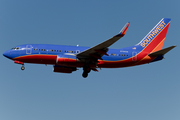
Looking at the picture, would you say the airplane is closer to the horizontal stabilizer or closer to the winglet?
the horizontal stabilizer

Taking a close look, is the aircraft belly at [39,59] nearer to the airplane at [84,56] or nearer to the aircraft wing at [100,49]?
the airplane at [84,56]

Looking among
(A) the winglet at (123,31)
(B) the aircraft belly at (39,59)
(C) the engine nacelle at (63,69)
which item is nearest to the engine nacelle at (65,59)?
(B) the aircraft belly at (39,59)

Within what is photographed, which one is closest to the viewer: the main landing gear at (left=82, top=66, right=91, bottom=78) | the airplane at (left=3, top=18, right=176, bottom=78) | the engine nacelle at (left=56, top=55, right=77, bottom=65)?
the engine nacelle at (left=56, top=55, right=77, bottom=65)

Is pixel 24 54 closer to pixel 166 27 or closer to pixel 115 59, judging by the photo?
pixel 115 59

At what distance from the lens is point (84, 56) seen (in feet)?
121

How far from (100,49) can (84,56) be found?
8.72 feet

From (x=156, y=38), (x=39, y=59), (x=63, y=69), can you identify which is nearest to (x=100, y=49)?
(x=63, y=69)

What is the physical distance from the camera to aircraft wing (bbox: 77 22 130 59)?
3070 cm

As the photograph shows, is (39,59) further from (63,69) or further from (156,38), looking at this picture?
(156,38)

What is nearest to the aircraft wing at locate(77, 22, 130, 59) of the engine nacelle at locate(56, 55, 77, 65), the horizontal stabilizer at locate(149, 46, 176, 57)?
the engine nacelle at locate(56, 55, 77, 65)

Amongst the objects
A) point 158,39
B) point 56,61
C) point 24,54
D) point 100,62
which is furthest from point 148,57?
point 24,54

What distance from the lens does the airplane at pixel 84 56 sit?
36406 mm

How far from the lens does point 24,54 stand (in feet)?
122

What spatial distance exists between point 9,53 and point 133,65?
1681cm
